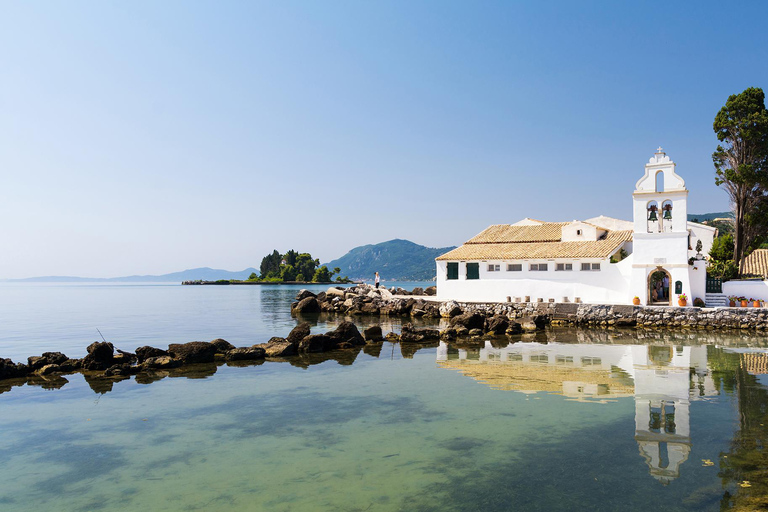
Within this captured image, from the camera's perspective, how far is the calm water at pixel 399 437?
765cm

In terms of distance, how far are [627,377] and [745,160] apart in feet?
87.7

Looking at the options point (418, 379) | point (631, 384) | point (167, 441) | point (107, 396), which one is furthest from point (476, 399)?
point (107, 396)

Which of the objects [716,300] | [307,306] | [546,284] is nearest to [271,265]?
[307,306]

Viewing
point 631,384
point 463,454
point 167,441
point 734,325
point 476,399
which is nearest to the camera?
point 463,454

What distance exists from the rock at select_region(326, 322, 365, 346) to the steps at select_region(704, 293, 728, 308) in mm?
21804

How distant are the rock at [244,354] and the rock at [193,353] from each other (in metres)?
0.72

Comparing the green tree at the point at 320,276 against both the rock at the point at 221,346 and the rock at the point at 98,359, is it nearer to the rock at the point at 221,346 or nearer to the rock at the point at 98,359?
the rock at the point at 221,346

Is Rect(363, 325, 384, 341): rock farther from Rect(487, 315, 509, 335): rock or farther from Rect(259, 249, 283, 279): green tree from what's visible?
Rect(259, 249, 283, 279): green tree

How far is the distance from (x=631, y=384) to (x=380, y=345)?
1294cm

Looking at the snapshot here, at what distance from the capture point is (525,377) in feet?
53.9

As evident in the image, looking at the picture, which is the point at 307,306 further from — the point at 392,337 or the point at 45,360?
the point at 45,360

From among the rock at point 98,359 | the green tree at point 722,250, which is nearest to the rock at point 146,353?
the rock at point 98,359

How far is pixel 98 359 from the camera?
63.3 feet

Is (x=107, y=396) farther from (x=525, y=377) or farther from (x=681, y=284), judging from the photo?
(x=681, y=284)
